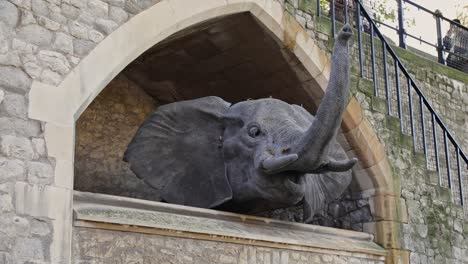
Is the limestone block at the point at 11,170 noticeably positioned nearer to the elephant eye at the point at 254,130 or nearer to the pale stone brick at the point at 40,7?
the pale stone brick at the point at 40,7

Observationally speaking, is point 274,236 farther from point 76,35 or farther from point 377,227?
point 76,35

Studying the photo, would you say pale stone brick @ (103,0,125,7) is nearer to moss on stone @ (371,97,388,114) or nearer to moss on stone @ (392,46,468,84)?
moss on stone @ (371,97,388,114)

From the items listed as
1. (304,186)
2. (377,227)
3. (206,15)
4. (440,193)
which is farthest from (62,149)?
(440,193)

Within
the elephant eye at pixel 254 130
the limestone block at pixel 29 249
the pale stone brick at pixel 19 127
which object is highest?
the elephant eye at pixel 254 130

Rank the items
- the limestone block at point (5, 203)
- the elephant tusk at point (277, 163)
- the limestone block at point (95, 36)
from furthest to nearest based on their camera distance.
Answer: the elephant tusk at point (277, 163) < the limestone block at point (95, 36) < the limestone block at point (5, 203)

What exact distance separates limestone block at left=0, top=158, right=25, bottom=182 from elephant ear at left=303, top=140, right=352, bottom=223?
2.84m

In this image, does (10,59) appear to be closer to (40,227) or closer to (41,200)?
(41,200)

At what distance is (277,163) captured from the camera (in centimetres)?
622

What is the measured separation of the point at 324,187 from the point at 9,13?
3.55 metres

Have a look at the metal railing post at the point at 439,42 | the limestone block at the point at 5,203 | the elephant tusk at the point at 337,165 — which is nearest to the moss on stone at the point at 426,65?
the metal railing post at the point at 439,42

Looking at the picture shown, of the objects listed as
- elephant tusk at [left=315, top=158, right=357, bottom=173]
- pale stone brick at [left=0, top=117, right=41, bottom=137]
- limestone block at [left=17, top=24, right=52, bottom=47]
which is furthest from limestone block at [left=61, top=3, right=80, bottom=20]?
elephant tusk at [left=315, top=158, right=357, bottom=173]

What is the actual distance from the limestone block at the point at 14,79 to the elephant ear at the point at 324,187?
2.86 m

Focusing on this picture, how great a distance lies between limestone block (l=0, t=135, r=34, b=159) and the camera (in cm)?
497

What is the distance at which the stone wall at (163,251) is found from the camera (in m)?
5.34
